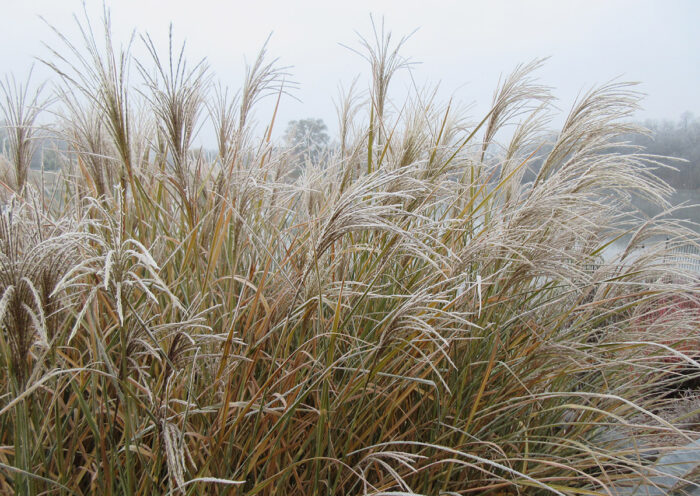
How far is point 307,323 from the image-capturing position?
3.15ft

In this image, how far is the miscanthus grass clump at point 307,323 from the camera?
68 centimetres

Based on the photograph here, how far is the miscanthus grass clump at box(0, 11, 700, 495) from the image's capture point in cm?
68

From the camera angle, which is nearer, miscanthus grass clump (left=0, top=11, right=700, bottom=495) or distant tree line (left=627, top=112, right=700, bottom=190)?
miscanthus grass clump (left=0, top=11, right=700, bottom=495)

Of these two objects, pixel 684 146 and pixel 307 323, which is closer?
pixel 307 323

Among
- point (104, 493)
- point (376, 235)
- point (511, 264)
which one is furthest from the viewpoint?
point (376, 235)

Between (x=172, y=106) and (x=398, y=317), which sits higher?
(x=172, y=106)

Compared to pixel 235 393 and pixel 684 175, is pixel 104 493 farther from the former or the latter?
pixel 684 175

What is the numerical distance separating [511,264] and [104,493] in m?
0.89

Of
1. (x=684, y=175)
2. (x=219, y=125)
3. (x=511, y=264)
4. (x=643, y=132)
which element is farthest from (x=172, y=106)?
(x=684, y=175)

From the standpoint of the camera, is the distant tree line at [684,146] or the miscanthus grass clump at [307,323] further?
the distant tree line at [684,146]

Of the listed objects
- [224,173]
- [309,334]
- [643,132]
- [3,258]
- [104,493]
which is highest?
[643,132]

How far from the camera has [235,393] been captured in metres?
0.94

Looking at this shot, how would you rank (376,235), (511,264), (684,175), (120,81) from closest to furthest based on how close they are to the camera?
A: (120,81) → (511,264) → (376,235) → (684,175)

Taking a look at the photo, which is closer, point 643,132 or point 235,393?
point 235,393
